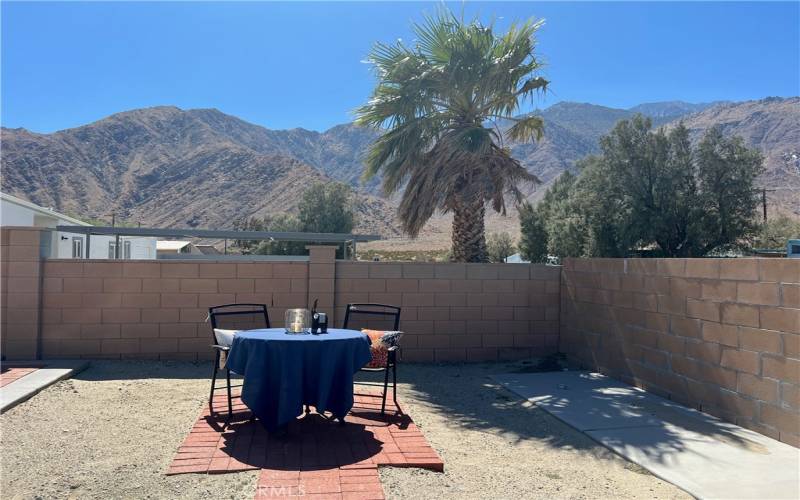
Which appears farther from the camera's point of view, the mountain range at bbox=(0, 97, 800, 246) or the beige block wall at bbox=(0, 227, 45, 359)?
the mountain range at bbox=(0, 97, 800, 246)

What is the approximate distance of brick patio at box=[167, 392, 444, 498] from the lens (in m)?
4.31

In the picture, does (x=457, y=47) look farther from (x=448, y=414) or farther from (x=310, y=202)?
(x=310, y=202)

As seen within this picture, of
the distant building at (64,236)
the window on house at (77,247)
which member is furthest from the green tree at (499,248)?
the window on house at (77,247)

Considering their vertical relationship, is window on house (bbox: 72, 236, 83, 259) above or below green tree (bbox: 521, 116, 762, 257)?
below

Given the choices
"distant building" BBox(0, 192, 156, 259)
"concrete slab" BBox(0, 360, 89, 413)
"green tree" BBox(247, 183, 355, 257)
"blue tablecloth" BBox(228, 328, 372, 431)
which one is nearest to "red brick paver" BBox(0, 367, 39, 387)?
"concrete slab" BBox(0, 360, 89, 413)

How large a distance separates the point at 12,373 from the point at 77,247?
1463cm

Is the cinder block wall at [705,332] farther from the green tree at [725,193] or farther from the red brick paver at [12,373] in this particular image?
the green tree at [725,193]

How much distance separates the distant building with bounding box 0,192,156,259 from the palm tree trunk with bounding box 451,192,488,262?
646 cm

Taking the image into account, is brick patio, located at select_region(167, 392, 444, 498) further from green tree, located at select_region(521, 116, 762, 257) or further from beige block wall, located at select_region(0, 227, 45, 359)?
green tree, located at select_region(521, 116, 762, 257)

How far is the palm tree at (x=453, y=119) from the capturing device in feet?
33.7

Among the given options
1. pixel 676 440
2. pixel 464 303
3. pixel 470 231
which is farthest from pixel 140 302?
pixel 676 440

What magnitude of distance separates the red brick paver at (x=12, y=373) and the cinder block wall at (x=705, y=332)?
7.11 m

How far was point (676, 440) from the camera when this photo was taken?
5621 millimetres

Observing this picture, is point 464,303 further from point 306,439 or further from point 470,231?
point 306,439
